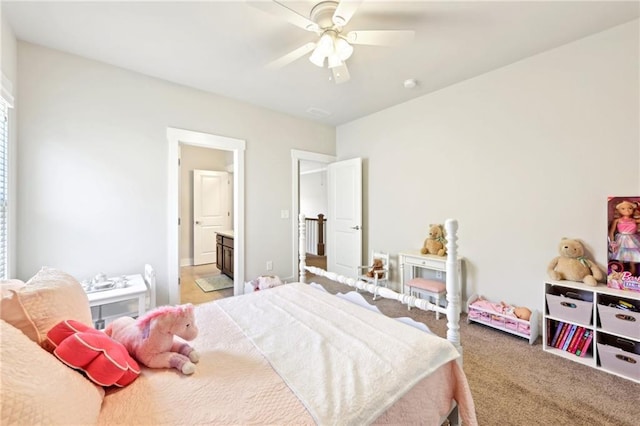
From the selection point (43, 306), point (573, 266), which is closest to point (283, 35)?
point (43, 306)

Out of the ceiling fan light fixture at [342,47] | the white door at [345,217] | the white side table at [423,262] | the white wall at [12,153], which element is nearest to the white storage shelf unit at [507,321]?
the white side table at [423,262]

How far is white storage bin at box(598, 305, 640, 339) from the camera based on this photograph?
186 cm

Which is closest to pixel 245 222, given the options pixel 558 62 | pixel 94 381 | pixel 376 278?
pixel 376 278

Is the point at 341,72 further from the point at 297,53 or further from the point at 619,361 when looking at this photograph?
the point at 619,361

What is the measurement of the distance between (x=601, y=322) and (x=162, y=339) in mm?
2954

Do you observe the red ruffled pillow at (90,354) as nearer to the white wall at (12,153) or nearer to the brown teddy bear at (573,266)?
the white wall at (12,153)

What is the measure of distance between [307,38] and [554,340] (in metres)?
3.33

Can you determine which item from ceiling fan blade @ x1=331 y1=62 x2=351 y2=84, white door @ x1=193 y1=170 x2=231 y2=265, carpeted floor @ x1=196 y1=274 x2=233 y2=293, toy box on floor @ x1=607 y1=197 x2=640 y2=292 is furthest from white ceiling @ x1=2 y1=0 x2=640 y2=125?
white door @ x1=193 y1=170 x2=231 y2=265

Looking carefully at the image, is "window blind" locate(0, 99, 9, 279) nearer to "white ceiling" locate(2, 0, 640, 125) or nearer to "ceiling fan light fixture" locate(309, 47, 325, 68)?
"white ceiling" locate(2, 0, 640, 125)

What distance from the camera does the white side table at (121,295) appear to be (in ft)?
6.96

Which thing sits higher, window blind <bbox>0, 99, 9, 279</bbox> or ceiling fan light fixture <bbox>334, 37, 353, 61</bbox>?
ceiling fan light fixture <bbox>334, 37, 353, 61</bbox>

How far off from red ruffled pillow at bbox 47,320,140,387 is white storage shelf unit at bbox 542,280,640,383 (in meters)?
2.97

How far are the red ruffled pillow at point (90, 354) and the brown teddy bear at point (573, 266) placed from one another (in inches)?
121

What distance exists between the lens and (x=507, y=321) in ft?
8.27
